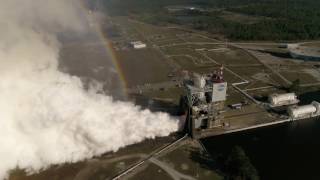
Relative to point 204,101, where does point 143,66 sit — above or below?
above

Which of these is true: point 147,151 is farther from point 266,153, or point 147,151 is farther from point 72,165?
point 266,153

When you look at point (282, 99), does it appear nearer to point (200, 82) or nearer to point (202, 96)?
point (202, 96)

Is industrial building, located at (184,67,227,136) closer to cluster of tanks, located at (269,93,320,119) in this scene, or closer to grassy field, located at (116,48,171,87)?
cluster of tanks, located at (269,93,320,119)

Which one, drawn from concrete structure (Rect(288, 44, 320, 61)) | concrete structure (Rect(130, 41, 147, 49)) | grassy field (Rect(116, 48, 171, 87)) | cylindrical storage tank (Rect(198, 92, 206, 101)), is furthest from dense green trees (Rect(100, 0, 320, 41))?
A: cylindrical storage tank (Rect(198, 92, 206, 101))

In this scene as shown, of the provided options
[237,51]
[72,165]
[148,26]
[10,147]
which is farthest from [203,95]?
[148,26]

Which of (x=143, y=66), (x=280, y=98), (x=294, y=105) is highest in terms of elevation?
(x=143, y=66)

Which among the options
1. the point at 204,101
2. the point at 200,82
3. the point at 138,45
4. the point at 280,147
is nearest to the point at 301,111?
the point at 280,147
